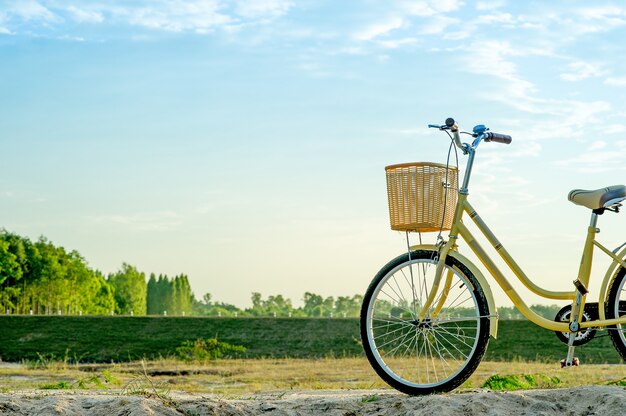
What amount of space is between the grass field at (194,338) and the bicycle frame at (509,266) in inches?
732

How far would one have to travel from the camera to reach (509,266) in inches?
243

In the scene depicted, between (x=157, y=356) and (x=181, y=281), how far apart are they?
278 feet

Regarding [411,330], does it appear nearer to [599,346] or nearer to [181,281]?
[599,346]

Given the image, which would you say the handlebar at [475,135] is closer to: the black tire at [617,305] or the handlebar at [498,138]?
the handlebar at [498,138]

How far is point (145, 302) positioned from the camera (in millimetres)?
103625

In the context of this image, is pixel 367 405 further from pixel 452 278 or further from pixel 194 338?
pixel 194 338

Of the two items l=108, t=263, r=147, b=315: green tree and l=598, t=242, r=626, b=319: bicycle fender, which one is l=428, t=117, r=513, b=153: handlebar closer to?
l=598, t=242, r=626, b=319: bicycle fender

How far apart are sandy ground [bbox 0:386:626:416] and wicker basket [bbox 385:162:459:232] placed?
1273mm

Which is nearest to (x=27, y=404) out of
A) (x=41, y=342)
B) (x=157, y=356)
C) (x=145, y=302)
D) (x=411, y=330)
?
(x=411, y=330)

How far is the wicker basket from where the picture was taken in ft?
19.4

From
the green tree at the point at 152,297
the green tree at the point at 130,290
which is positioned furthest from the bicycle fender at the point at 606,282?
the green tree at the point at 152,297

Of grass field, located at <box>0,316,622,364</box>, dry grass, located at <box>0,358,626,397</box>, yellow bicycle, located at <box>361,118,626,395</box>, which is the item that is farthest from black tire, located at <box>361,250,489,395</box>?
grass field, located at <box>0,316,622,364</box>

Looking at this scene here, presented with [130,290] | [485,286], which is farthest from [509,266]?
[130,290]

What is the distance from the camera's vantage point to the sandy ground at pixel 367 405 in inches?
215
